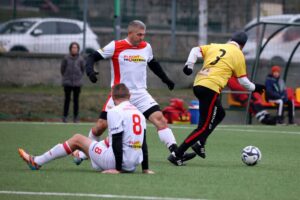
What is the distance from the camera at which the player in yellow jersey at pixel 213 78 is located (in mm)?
14633

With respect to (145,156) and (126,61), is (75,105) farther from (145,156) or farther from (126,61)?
(145,156)

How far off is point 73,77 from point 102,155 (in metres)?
12.8

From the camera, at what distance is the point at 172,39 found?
3008cm

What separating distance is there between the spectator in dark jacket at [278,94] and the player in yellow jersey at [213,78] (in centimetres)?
1133

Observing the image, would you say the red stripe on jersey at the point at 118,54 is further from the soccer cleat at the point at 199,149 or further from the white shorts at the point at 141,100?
the soccer cleat at the point at 199,149

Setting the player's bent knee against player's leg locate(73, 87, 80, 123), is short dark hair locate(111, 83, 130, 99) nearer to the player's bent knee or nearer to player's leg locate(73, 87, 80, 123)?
the player's bent knee

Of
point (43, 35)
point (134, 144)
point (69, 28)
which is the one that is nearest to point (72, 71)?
point (69, 28)

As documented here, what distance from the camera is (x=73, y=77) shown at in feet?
82.1

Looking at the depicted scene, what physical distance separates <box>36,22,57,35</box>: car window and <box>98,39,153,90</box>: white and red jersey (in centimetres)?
1531

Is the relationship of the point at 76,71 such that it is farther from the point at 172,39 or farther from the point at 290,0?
the point at 290,0

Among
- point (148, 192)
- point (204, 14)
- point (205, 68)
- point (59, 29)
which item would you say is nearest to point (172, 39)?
point (204, 14)

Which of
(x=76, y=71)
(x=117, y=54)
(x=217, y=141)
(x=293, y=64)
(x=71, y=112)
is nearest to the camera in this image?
(x=117, y=54)

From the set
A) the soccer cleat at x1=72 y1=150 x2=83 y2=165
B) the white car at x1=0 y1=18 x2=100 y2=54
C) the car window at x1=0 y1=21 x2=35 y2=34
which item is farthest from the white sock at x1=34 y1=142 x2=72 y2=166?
the car window at x1=0 y1=21 x2=35 y2=34

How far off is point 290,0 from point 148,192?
20.6 metres
